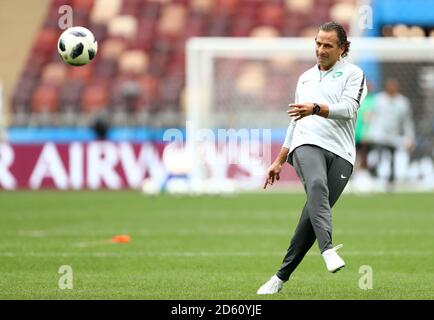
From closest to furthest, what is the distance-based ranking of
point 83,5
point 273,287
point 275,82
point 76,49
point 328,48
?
1. point 328,48
2. point 273,287
3. point 76,49
4. point 275,82
5. point 83,5

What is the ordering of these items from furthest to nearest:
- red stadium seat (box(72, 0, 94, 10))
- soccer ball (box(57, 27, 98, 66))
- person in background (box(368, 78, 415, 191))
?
red stadium seat (box(72, 0, 94, 10)) → person in background (box(368, 78, 415, 191)) → soccer ball (box(57, 27, 98, 66))

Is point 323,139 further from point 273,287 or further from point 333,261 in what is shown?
point 273,287

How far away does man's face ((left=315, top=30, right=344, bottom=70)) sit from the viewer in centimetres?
864

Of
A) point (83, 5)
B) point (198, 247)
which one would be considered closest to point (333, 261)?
point (198, 247)

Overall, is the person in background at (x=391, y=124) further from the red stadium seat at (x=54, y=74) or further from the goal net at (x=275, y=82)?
the red stadium seat at (x=54, y=74)

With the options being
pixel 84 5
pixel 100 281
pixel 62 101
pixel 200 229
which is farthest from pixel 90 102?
pixel 100 281

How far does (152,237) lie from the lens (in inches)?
562

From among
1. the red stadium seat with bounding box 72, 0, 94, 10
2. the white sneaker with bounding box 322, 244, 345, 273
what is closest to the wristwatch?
the white sneaker with bounding box 322, 244, 345, 273

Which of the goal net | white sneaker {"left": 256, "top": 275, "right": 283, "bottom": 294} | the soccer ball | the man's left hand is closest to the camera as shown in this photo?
the man's left hand

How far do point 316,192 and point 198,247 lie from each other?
182 inches

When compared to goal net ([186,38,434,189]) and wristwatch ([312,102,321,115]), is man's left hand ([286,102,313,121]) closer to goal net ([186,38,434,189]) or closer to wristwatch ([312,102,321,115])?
wristwatch ([312,102,321,115])

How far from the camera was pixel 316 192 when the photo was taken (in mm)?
8562
